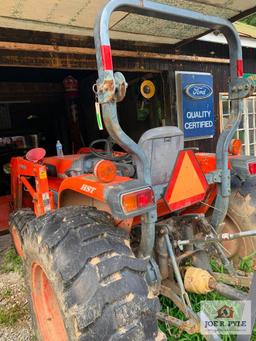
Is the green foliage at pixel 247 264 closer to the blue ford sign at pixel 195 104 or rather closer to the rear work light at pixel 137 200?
the rear work light at pixel 137 200

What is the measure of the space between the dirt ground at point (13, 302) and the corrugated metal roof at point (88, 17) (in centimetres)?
253

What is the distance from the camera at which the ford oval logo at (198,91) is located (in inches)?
188

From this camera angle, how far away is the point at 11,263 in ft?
11.0

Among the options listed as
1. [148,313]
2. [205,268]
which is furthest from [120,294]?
[205,268]

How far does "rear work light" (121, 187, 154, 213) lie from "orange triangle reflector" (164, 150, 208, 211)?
29cm

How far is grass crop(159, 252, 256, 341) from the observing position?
1.94 meters

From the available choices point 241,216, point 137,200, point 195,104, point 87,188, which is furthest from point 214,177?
point 195,104

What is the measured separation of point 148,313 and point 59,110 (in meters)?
6.39

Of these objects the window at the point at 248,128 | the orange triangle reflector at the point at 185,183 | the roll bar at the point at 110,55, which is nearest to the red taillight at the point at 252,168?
the orange triangle reflector at the point at 185,183

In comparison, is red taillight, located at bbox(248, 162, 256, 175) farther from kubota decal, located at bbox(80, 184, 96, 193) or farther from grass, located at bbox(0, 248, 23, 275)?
grass, located at bbox(0, 248, 23, 275)

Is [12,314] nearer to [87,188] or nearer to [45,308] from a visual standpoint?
[45,308]

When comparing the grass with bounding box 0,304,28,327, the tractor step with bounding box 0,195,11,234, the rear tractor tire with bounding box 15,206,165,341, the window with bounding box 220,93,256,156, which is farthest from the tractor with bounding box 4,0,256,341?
the window with bounding box 220,93,256,156

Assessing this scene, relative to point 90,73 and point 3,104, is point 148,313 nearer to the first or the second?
point 90,73

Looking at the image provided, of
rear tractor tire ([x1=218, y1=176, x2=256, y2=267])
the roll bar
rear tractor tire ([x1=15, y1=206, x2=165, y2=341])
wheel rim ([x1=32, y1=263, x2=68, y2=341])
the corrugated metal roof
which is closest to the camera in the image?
rear tractor tire ([x1=15, y1=206, x2=165, y2=341])
